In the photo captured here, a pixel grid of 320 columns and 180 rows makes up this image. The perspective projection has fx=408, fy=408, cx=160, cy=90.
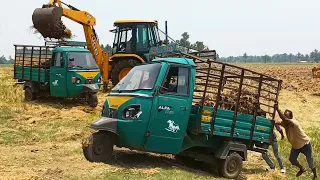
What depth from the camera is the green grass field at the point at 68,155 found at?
269 inches

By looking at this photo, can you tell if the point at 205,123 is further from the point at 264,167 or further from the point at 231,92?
the point at 264,167

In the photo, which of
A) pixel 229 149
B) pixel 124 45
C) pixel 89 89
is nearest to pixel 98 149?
pixel 229 149

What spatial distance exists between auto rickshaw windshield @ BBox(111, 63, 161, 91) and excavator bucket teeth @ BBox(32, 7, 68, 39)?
9886mm

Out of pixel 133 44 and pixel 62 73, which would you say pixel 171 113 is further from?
pixel 133 44

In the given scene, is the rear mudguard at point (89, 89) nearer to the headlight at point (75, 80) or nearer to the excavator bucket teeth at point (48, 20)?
the headlight at point (75, 80)

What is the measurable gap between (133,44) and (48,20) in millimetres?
4760

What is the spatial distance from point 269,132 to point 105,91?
41.7 feet

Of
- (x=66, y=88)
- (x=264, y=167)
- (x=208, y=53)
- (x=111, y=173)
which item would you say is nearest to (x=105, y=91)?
(x=66, y=88)

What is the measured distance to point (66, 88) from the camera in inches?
618

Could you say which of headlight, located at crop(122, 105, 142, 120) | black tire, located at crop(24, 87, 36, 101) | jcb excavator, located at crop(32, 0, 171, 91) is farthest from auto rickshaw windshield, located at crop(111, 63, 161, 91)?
jcb excavator, located at crop(32, 0, 171, 91)

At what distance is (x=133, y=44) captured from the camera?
794 inches

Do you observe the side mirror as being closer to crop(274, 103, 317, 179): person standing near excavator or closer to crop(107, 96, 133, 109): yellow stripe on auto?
crop(107, 96, 133, 109): yellow stripe on auto

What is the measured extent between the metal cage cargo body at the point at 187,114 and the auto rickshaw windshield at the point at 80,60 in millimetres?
8016

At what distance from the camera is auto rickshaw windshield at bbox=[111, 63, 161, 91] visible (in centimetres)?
754
